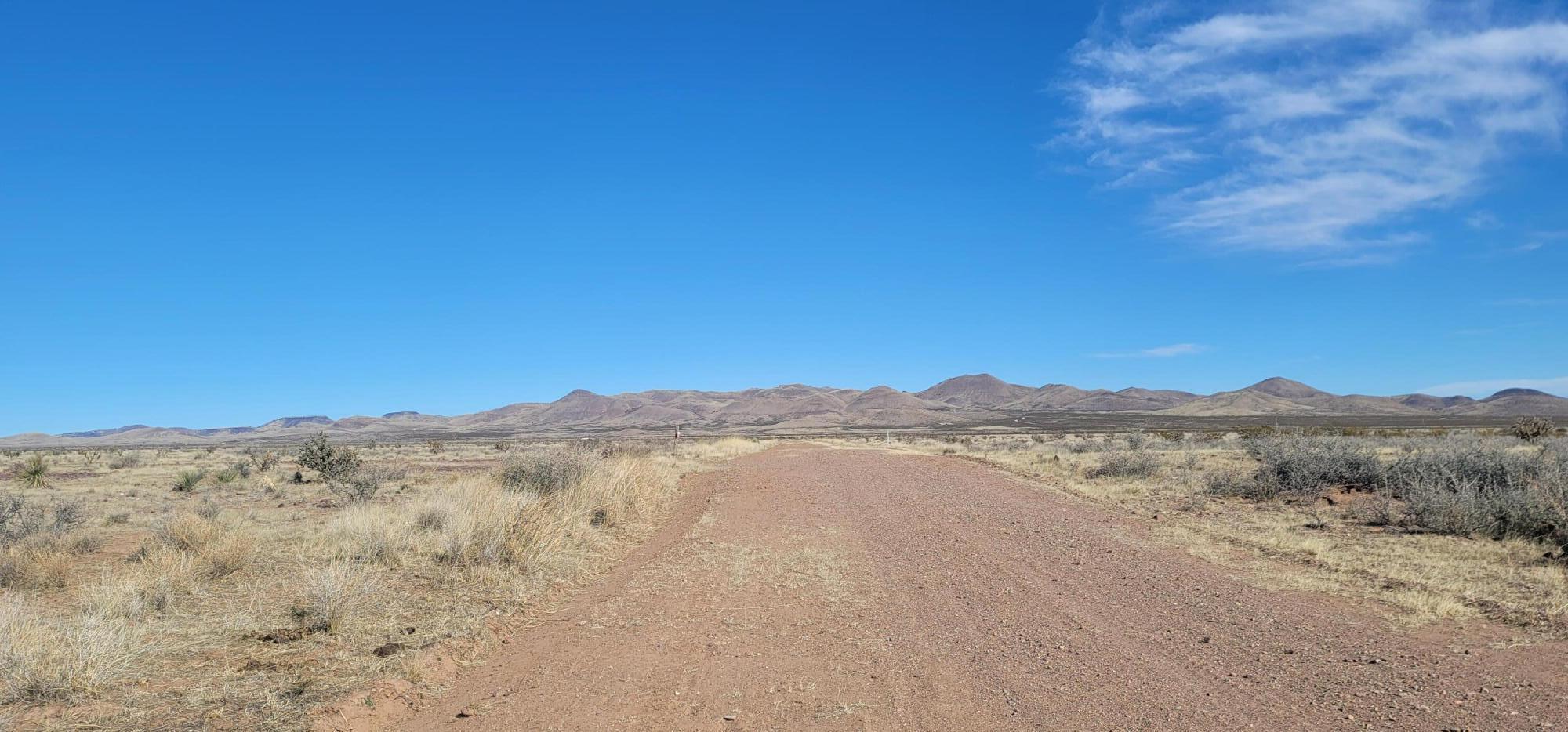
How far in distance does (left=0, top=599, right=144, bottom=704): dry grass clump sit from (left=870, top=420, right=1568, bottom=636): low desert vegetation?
10.7 metres

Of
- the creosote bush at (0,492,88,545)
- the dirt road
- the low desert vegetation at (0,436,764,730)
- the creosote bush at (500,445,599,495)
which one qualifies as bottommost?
the dirt road

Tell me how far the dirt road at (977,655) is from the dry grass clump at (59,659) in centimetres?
243

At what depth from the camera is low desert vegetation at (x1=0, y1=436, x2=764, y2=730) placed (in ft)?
19.8

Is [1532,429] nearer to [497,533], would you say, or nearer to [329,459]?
[497,533]

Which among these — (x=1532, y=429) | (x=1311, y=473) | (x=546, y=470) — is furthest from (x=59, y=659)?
(x=1532, y=429)

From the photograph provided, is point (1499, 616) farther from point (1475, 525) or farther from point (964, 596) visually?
point (1475, 525)

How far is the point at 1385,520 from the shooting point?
14727 mm

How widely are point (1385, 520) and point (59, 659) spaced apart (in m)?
17.7

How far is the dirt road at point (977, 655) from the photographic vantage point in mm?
5469

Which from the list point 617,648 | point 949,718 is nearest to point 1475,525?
point 949,718

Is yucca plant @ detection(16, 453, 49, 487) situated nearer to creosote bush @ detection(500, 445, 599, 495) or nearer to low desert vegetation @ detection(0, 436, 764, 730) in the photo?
low desert vegetation @ detection(0, 436, 764, 730)

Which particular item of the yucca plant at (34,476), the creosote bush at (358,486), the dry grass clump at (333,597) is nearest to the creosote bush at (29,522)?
the creosote bush at (358,486)

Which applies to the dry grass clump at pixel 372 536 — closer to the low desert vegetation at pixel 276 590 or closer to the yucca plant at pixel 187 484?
the low desert vegetation at pixel 276 590

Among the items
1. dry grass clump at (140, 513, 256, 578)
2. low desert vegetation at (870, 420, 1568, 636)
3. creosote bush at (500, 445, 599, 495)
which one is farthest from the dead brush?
low desert vegetation at (870, 420, 1568, 636)
